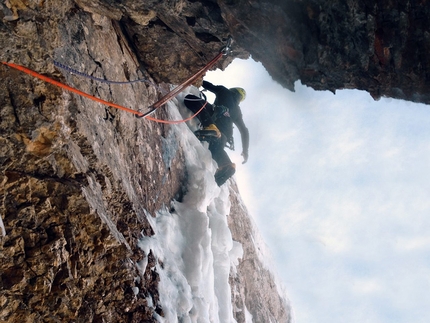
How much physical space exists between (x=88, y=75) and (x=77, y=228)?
1.48 meters

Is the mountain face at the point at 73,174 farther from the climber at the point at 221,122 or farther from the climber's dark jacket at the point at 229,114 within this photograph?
the climber's dark jacket at the point at 229,114

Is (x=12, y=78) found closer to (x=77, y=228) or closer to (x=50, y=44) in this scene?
(x=50, y=44)

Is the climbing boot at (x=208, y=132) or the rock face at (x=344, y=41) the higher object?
the rock face at (x=344, y=41)

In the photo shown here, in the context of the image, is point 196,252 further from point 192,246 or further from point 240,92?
point 240,92

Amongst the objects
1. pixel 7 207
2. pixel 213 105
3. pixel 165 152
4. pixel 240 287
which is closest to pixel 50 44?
pixel 7 207

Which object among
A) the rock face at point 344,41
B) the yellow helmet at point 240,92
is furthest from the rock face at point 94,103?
the yellow helmet at point 240,92

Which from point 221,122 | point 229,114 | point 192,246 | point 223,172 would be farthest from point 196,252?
point 229,114

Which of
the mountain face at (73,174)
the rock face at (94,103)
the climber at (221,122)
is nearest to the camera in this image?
the rock face at (94,103)

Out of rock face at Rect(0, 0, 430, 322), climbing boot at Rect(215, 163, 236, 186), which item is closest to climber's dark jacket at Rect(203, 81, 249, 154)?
climbing boot at Rect(215, 163, 236, 186)

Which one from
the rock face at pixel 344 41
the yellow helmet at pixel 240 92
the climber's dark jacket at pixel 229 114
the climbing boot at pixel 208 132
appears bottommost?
the climbing boot at pixel 208 132

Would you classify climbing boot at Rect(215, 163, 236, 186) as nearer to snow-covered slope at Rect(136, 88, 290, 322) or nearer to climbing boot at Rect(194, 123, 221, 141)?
snow-covered slope at Rect(136, 88, 290, 322)

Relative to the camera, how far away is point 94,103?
14.2 ft

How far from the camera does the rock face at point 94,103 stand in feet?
10.6

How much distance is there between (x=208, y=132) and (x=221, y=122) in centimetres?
69
